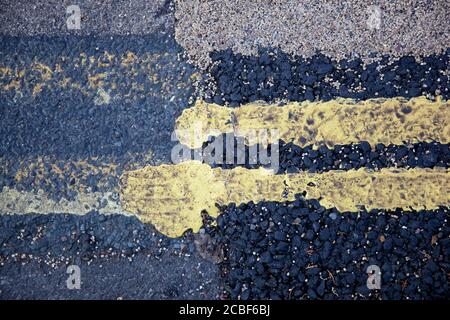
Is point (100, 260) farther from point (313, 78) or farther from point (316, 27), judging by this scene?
point (316, 27)

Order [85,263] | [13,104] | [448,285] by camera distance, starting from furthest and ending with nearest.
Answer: [13,104]
[85,263]
[448,285]

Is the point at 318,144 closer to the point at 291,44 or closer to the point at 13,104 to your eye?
the point at 291,44

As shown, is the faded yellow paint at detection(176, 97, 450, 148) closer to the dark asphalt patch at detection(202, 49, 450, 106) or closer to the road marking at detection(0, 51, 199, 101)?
the dark asphalt patch at detection(202, 49, 450, 106)

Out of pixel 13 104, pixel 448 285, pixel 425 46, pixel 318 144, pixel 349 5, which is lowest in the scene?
pixel 448 285

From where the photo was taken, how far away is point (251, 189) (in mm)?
2428

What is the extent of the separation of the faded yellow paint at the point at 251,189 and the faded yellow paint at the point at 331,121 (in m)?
0.18

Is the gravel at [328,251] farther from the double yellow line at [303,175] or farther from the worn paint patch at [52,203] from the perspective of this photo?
the worn paint patch at [52,203]

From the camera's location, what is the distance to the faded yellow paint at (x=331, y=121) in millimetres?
2400

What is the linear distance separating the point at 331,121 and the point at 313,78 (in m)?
0.26

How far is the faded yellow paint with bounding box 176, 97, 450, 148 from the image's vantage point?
240 cm

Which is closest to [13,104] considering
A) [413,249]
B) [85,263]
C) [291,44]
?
[85,263]

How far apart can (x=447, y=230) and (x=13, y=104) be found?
2440mm

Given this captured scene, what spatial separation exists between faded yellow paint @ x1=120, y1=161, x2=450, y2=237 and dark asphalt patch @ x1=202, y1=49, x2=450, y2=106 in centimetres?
42

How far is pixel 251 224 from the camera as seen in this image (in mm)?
2389
